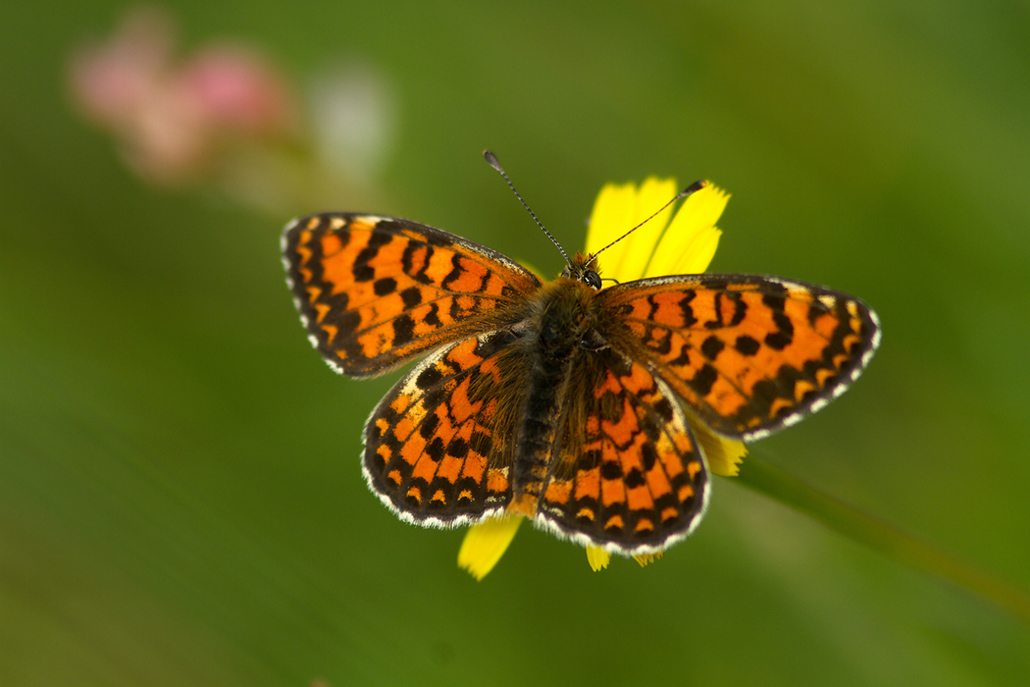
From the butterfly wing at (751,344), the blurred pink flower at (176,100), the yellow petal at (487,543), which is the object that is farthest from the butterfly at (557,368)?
the blurred pink flower at (176,100)

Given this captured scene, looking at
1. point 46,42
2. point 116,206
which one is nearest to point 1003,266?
point 116,206

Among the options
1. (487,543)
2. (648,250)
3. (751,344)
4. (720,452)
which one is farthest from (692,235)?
(487,543)

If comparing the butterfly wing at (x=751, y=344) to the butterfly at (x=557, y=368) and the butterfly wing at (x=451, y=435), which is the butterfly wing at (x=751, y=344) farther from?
the butterfly wing at (x=451, y=435)

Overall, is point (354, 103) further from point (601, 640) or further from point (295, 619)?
point (601, 640)

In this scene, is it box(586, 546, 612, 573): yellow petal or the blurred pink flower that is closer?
box(586, 546, 612, 573): yellow petal

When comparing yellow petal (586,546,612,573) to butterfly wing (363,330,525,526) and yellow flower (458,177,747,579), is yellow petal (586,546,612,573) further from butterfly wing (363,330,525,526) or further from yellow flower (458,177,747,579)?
Result: butterfly wing (363,330,525,526)

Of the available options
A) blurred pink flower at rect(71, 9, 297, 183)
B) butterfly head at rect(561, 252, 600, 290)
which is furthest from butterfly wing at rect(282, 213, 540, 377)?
blurred pink flower at rect(71, 9, 297, 183)
